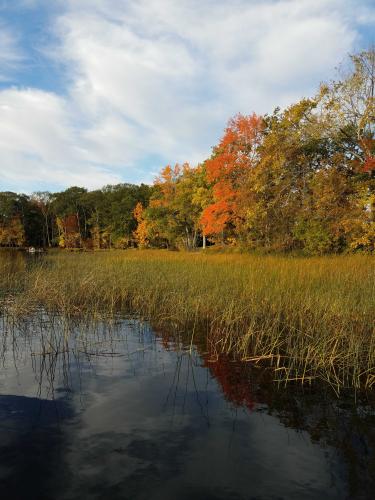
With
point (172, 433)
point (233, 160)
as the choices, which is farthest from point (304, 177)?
point (172, 433)

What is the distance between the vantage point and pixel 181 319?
8922 millimetres

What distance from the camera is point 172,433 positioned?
162 inches

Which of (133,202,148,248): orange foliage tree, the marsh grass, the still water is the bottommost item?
the still water

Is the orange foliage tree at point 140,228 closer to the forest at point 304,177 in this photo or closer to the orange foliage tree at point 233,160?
the forest at point 304,177

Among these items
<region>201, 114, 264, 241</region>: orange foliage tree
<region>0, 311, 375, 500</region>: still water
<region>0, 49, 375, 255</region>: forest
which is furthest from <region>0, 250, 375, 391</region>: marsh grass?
<region>201, 114, 264, 241</region>: orange foliage tree

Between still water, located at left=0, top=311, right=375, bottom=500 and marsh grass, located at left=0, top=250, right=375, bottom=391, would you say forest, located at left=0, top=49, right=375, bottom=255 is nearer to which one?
marsh grass, located at left=0, top=250, right=375, bottom=391

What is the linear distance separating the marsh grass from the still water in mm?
694

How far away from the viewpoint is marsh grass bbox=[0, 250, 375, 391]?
595cm

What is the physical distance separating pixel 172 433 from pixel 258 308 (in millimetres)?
4854

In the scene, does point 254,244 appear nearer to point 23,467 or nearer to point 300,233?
point 300,233

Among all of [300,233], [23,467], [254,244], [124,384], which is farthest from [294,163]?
[23,467]

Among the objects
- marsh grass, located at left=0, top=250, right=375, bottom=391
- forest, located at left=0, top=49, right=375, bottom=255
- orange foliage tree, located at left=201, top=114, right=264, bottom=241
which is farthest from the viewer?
orange foliage tree, located at left=201, top=114, right=264, bottom=241

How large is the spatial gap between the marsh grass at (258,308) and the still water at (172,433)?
69 cm

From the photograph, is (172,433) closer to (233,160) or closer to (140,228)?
(233,160)
